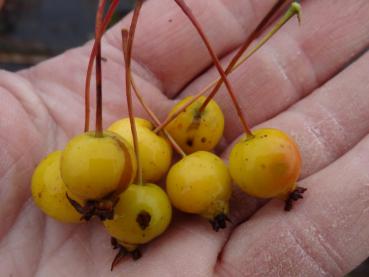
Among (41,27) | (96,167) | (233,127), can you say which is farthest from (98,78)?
(41,27)

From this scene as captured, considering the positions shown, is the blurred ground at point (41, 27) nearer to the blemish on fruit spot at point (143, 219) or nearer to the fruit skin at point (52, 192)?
the fruit skin at point (52, 192)

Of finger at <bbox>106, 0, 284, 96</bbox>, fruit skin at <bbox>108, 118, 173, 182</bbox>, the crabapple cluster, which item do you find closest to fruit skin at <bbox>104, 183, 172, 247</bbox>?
the crabapple cluster

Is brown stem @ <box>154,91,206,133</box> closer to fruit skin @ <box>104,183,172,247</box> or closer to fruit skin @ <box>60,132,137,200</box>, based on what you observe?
fruit skin @ <box>104,183,172,247</box>

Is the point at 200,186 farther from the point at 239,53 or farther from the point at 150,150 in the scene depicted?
the point at 239,53

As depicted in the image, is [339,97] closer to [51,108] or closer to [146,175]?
[146,175]

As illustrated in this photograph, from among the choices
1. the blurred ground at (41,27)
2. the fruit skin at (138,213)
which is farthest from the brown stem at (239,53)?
the blurred ground at (41,27)

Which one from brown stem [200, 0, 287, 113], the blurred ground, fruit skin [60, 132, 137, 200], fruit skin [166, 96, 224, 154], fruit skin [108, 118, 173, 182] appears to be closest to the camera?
fruit skin [60, 132, 137, 200]
